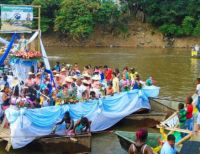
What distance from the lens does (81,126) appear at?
13.1m

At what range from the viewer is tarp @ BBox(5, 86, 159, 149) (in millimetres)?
12820

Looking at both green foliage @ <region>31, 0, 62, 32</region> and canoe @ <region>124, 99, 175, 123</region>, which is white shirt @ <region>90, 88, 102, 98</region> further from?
green foliage @ <region>31, 0, 62, 32</region>

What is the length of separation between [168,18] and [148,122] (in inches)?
1872

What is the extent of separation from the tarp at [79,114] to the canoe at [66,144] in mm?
442

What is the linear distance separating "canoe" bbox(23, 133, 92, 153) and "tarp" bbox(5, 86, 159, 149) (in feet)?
1.45

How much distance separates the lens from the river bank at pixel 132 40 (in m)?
60.7

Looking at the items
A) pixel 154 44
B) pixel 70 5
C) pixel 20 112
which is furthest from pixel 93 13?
pixel 20 112

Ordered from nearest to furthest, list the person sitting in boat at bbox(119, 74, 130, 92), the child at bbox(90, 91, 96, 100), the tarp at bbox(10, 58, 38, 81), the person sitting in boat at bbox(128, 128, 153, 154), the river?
the person sitting in boat at bbox(128, 128, 153, 154) < the river < the child at bbox(90, 91, 96, 100) < the person sitting in boat at bbox(119, 74, 130, 92) < the tarp at bbox(10, 58, 38, 81)

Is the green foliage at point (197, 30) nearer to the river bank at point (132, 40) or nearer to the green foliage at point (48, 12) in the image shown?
the river bank at point (132, 40)

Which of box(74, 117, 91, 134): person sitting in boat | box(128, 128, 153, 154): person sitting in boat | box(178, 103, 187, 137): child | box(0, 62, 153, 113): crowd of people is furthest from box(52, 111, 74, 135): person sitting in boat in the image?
box(128, 128, 153, 154): person sitting in boat

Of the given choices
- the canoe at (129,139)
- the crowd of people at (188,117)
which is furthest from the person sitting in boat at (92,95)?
the crowd of people at (188,117)

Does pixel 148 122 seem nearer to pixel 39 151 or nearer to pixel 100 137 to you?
pixel 100 137

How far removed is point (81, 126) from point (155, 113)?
4.09m

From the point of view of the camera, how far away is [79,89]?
15328 millimetres
